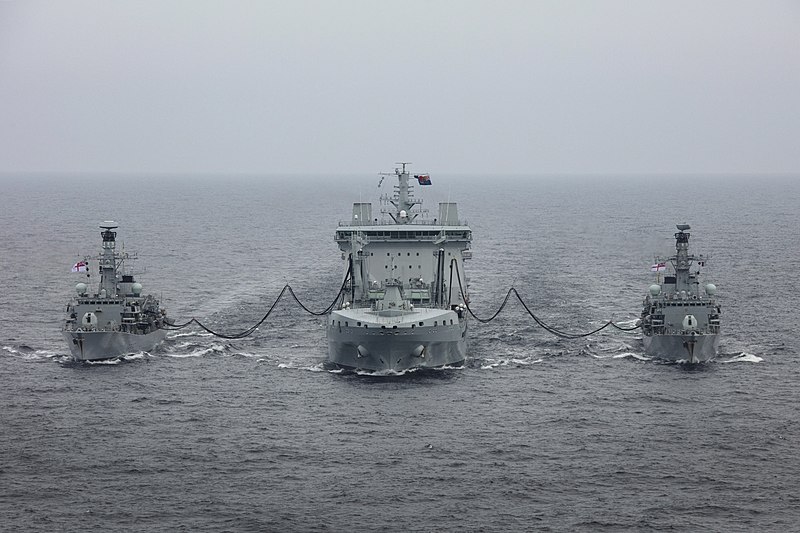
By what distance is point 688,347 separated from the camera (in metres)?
79.5

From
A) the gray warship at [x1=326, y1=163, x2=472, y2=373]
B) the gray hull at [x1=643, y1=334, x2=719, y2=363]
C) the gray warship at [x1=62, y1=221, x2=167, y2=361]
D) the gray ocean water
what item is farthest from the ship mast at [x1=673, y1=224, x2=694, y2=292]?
the gray warship at [x1=62, y1=221, x2=167, y2=361]

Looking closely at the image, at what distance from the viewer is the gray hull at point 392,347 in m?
76.5

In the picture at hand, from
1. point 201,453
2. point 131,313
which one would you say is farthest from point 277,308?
point 201,453

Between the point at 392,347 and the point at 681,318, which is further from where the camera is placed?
the point at 681,318

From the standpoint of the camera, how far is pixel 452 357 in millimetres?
79500

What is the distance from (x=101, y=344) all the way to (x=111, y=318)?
378 cm

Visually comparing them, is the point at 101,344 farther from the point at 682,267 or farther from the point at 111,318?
the point at 682,267

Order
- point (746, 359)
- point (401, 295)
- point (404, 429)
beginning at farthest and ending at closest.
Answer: point (401, 295) < point (746, 359) < point (404, 429)

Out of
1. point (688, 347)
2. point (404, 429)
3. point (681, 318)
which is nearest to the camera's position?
point (404, 429)

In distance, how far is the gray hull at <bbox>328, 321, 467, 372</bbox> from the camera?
7650 centimetres

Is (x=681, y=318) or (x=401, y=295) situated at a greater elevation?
(x=401, y=295)

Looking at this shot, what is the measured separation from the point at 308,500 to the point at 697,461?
1986 centimetres

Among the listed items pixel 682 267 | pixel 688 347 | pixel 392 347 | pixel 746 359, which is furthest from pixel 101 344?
pixel 746 359

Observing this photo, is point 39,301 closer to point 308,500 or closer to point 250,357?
point 250,357
